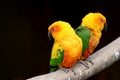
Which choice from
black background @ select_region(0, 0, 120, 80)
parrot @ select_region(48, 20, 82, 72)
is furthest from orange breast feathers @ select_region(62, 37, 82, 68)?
black background @ select_region(0, 0, 120, 80)

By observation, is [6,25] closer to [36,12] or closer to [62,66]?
[36,12]

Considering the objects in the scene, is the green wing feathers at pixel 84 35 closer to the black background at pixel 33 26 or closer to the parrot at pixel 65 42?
the parrot at pixel 65 42

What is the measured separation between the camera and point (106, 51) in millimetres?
2811

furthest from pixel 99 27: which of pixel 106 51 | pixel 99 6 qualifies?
pixel 99 6

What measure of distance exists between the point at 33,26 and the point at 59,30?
2.18m

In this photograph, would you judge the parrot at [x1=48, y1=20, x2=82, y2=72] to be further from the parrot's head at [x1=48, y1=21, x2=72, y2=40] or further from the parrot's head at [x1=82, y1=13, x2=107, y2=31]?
the parrot's head at [x1=82, y1=13, x2=107, y2=31]

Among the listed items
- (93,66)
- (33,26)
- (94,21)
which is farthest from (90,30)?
(33,26)

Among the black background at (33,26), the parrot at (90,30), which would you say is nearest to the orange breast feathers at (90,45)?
the parrot at (90,30)

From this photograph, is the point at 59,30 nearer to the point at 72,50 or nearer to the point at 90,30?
the point at 72,50

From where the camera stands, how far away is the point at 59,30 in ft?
8.57

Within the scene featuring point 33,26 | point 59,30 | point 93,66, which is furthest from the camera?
point 33,26

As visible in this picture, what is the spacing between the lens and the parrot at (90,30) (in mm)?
2730

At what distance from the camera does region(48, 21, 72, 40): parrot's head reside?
2601 millimetres

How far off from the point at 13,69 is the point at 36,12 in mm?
584
